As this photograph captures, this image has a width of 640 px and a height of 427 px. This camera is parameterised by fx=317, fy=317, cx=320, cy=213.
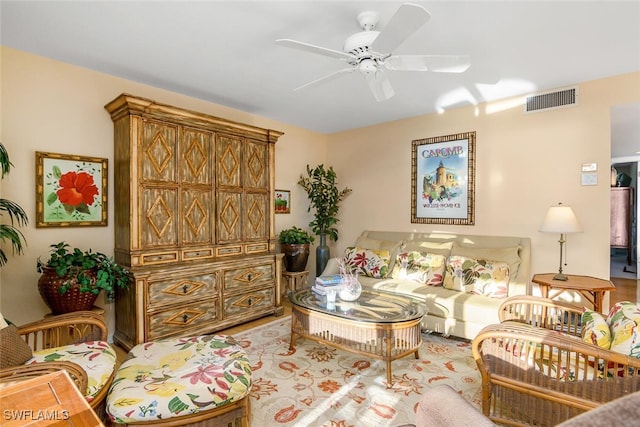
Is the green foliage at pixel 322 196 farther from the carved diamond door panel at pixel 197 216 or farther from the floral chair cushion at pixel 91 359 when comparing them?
the floral chair cushion at pixel 91 359

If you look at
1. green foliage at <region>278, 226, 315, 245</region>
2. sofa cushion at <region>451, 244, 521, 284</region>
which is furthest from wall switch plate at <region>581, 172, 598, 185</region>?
green foliage at <region>278, 226, 315, 245</region>

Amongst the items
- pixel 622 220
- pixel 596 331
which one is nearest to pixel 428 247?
pixel 596 331

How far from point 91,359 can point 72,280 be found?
98 centimetres

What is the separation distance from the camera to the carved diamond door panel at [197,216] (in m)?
3.27

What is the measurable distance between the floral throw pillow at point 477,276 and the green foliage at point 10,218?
388 centimetres

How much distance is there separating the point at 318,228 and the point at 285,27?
10.4 feet

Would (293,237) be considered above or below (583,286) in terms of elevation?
above

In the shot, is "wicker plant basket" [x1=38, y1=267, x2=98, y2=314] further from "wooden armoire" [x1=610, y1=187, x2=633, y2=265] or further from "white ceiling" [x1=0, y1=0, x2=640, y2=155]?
"wooden armoire" [x1=610, y1=187, x2=633, y2=265]

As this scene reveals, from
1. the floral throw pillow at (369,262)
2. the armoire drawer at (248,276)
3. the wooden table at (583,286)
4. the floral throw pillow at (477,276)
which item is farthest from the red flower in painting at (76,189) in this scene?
the wooden table at (583,286)

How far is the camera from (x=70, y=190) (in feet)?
9.46

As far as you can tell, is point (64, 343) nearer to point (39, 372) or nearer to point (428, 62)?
point (39, 372)

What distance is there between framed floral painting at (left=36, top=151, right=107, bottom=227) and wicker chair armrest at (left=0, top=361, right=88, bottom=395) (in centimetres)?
179

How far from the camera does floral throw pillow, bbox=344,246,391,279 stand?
4043 mm

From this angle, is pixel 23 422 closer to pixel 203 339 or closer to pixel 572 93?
pixel 203 339
